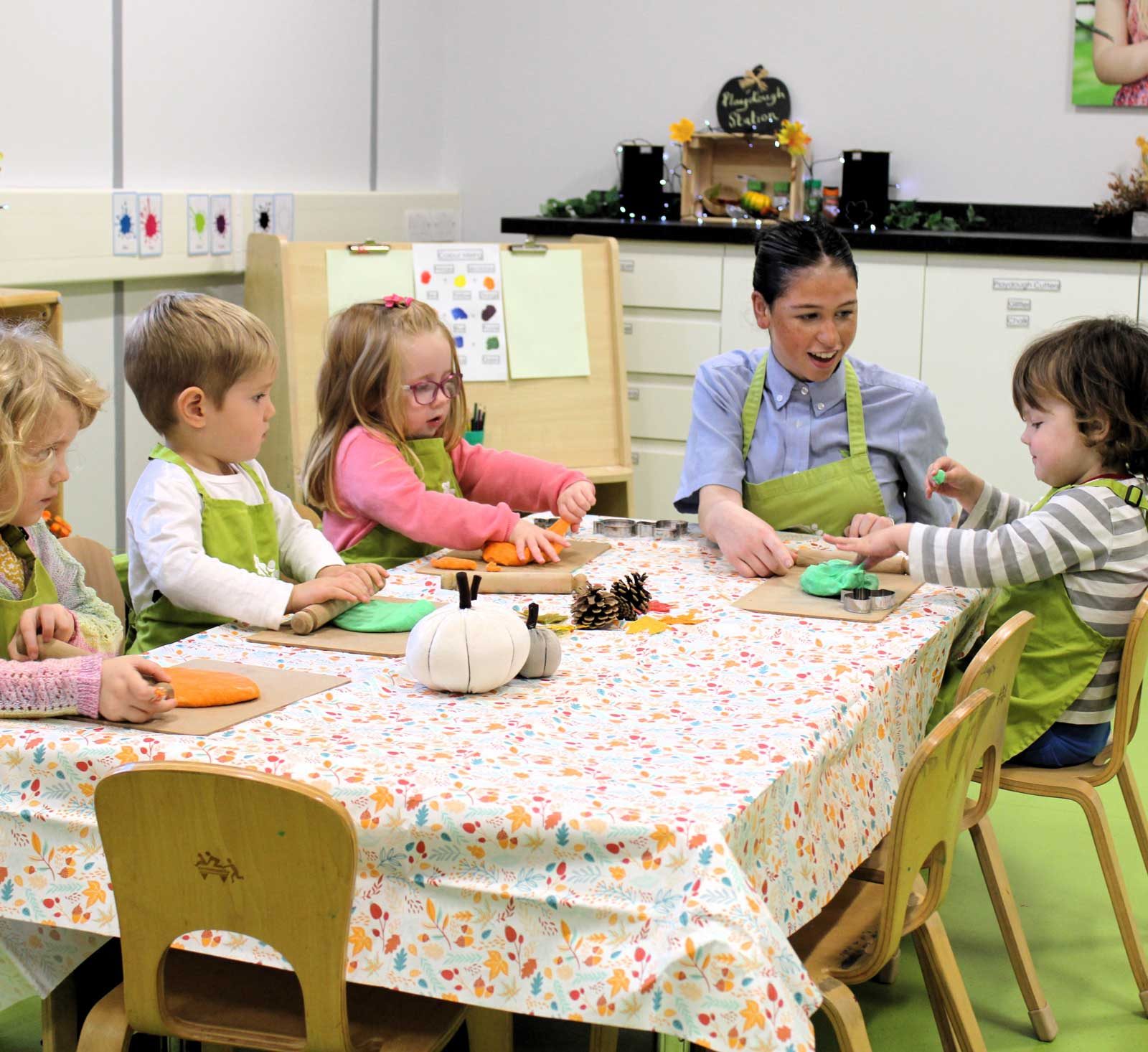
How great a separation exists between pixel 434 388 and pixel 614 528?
0.38 m

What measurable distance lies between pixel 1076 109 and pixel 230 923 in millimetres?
4225

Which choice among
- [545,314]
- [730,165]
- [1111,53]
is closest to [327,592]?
[545,314]

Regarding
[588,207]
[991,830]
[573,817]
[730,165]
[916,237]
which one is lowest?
[991,830]

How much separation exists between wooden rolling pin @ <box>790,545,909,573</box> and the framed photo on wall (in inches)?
117

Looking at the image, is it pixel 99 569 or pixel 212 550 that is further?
pixel 99 569

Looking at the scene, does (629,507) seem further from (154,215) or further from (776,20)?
(776,20)

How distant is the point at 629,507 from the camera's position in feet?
13.6

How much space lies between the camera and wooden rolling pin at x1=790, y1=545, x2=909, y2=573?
2.09 metres

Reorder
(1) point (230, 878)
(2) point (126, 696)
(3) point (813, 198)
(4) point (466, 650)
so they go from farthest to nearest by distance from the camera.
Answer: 1. (3) point (813, 198)
2. (4) point (466, 650)
3. (2) point (126, 696)
4. (1) point (230, 878)

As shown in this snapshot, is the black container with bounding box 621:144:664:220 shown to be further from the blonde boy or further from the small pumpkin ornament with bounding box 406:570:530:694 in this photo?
the small pumpkin ornament with bounding box 406:570:530:694

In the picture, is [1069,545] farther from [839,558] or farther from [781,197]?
[781,197]

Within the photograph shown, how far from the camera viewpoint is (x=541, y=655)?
1.52 meters

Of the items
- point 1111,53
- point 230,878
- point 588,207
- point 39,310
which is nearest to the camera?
point 230,878

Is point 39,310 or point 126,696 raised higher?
point 39,310
